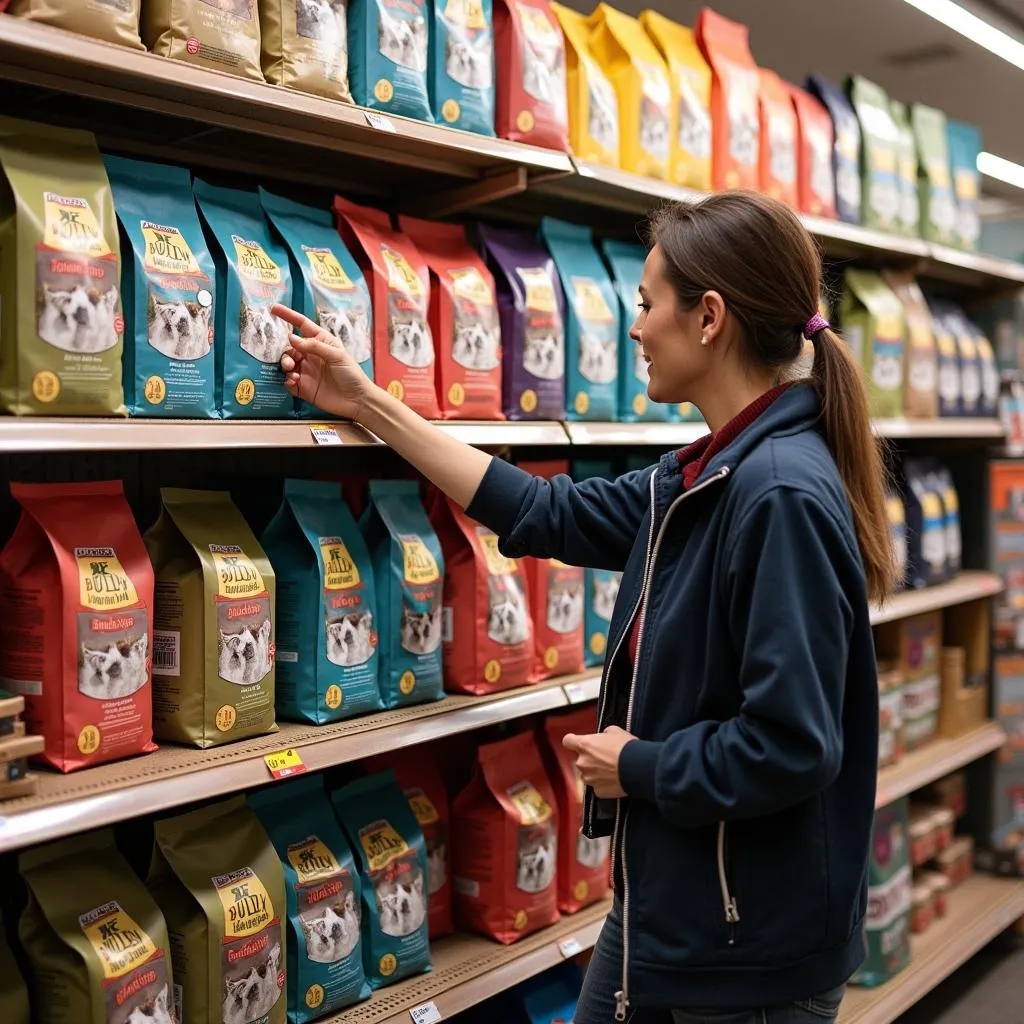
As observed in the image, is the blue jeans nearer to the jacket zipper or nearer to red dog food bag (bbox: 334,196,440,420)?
the jacket zipper

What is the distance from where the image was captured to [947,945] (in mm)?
3604

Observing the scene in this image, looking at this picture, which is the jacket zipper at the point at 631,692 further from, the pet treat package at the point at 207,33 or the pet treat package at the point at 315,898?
the pet treat package at the point at 207,33

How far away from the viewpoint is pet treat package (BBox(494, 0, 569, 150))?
2.30 m

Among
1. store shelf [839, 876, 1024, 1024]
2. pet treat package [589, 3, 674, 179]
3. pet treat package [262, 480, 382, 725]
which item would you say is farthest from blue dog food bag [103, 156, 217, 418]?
store shelf [839, 876, 1024, 1024]

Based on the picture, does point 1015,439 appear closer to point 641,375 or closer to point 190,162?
point 641,375

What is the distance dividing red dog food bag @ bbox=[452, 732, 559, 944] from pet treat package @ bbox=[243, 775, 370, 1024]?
36cm

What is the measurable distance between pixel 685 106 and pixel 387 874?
1896 mm

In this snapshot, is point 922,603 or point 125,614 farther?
point 922,603

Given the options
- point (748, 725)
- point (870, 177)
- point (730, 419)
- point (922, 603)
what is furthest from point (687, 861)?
point (870, 177)

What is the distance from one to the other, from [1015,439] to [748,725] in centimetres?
317

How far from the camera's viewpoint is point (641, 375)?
2660 millimetres

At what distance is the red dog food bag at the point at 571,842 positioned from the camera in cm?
252

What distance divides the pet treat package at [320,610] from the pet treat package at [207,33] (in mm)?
713

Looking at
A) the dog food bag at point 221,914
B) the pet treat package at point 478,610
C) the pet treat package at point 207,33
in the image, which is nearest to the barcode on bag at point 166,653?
the dog food bag at point 221,914
